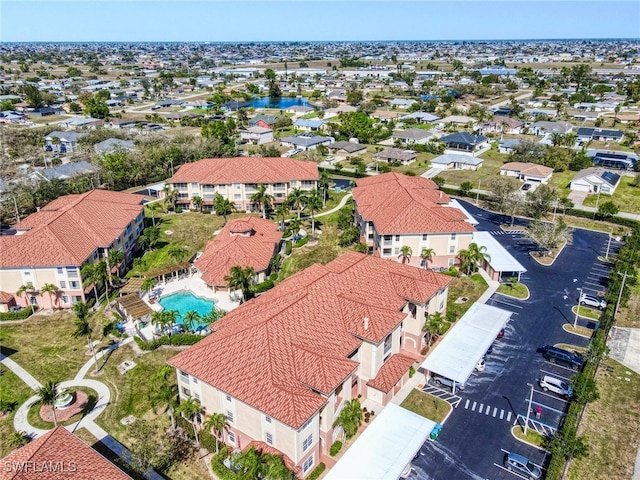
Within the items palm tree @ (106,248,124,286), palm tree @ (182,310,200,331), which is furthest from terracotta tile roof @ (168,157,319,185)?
palm tree @ (182,310,200,331)

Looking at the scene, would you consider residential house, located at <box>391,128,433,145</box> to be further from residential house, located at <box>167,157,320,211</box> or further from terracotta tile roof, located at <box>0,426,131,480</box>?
terracotta tile roof, located at <box>0,426,131,480</box>

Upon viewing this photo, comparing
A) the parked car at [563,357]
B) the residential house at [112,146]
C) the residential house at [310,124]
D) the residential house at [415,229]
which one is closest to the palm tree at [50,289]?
the residential house at [415,229]

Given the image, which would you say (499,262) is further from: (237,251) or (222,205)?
(222,205)

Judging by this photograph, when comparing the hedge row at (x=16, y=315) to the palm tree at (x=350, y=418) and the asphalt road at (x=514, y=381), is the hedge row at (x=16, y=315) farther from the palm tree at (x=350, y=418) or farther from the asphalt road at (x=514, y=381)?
A: the asphalt road at (x=514, y=381)

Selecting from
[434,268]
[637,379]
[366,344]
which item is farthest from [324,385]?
[434,268]

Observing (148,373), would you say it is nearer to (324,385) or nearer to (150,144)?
(324,385)

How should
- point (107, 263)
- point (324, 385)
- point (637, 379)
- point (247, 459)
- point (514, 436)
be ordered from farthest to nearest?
point (107, 263) < point (637, 379) < point (514, 436) < point (324, 385) < point (247, 459)

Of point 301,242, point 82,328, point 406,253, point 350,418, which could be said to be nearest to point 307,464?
point 350,418
